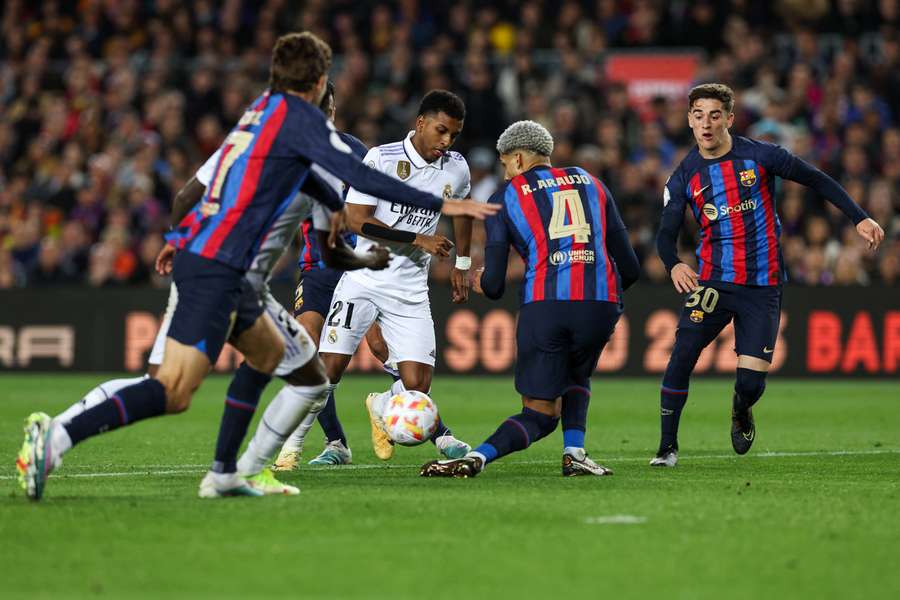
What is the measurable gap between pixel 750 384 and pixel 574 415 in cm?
158

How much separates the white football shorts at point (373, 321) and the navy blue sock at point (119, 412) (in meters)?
3.02

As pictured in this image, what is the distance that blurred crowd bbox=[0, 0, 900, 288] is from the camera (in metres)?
20.0

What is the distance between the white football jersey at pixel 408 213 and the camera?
10000 millimetres

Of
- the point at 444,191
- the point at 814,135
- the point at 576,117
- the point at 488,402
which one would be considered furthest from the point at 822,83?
the point at 444,191

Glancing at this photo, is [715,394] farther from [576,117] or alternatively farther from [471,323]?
[576,117]

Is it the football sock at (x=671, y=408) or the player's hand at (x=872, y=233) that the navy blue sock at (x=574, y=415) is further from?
the player's hand at (x=872, y=233)

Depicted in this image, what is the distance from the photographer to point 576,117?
2114 cm

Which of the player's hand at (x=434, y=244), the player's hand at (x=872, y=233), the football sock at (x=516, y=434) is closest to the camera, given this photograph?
the football sock at (x=516, y=434)

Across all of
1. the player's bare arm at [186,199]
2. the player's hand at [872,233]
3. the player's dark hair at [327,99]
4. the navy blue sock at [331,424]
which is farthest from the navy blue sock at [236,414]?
the player's hand at [872,233]

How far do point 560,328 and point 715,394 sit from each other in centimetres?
867

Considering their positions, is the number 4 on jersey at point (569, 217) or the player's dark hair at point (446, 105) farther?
the player's dark hair at point (446, 105)

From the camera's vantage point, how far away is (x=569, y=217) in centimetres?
880

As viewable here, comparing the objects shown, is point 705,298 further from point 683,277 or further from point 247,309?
point 247,309

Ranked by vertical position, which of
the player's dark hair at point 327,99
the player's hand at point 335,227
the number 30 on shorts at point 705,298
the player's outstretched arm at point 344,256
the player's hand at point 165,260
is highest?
the player's dark hair at point 327,99
